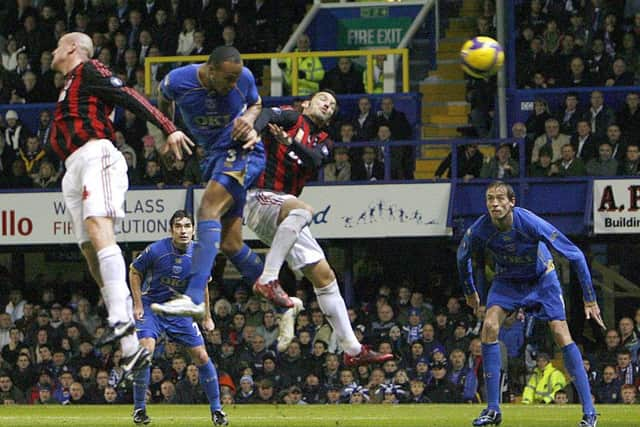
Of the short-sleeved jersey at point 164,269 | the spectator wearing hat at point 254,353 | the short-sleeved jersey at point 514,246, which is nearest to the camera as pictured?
the short-sleeved jersey at point 514,246

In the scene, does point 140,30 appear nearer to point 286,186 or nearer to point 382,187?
point 382,187

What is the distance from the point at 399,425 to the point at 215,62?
4.89m

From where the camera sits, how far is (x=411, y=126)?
77.4 feet

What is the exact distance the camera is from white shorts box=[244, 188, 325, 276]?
42.4ft

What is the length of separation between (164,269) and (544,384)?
7.20m

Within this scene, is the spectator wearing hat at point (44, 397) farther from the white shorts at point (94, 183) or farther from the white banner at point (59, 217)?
the white shorts at point (94, 183)

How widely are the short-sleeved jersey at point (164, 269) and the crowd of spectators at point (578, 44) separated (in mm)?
9048

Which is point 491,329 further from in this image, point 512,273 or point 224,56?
point 224,56

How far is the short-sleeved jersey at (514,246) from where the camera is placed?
14.5 metres

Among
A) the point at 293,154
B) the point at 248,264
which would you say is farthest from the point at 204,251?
the point at 293,154

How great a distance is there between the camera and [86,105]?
12.0 metres

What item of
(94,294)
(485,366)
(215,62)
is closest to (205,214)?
(215,62)

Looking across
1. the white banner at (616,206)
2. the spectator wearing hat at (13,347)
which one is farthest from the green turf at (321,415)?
the white banner at (616,206)

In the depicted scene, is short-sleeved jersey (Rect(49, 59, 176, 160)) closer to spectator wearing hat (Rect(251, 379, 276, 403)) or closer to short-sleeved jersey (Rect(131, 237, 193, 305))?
short-sleeved jersey (Rect(131, 237, 193, 305))
